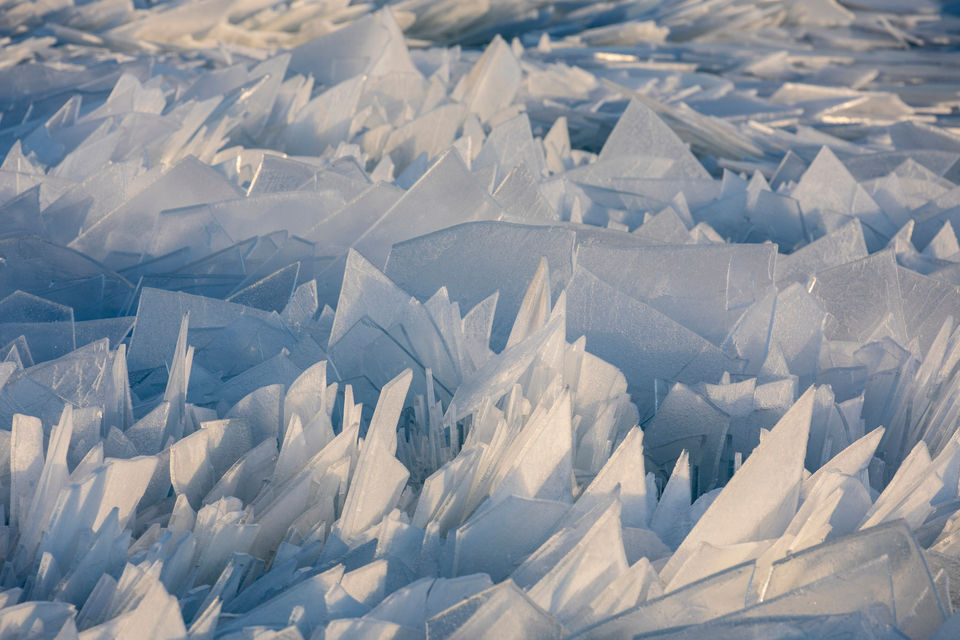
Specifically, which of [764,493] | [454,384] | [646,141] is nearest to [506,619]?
[764,493]

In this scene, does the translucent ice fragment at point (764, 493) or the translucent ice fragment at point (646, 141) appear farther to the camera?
the translucent ice fragment at point (646, 141)

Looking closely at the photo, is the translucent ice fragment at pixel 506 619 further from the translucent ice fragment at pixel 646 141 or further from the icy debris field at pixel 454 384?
the translucent ice fragment at pixel 646 141

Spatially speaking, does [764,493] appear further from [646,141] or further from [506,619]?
[646,141]

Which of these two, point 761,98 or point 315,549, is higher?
point 315,549

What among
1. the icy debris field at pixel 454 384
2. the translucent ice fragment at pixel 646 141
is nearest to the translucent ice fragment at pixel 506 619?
the icy debris field at pixel 454 384

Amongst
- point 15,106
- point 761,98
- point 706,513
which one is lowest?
point 761,98

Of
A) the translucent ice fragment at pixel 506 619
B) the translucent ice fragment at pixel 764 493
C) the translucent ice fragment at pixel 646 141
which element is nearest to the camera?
the translucent ice fragment at pixel 506 619

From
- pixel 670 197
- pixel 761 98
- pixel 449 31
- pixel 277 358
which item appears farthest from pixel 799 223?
pixel 449 31

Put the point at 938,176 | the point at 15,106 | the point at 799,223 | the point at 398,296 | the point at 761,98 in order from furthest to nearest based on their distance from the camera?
the point at 761,98, the point at 15,106, the point at 938,176, the point at 799,223, the point at 398,296

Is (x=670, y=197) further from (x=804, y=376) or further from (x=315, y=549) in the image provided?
(x=315, y=549)
